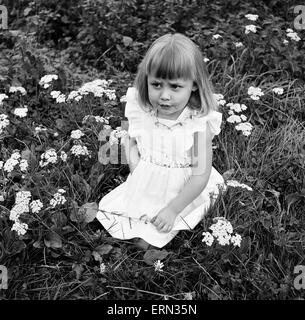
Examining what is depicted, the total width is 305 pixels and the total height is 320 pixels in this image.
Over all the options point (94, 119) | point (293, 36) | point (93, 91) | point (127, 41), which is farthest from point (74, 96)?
point (293, 36)

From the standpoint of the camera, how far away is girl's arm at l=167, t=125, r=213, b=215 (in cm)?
279

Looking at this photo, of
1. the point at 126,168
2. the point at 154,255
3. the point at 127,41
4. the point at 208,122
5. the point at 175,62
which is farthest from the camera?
the point at 127,41

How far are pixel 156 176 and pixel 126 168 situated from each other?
1.59ft

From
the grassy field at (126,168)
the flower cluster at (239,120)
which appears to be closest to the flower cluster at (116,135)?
the grassy field at (126,168)

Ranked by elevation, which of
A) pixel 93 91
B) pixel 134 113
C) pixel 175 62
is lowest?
pixel 93 91

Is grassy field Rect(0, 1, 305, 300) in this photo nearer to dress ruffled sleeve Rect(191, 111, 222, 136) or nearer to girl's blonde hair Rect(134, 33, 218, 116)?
dress ruffled sleeve Rect(191, 111, 222, 136)

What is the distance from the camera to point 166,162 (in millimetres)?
2875

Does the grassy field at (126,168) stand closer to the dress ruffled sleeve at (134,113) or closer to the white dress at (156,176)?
the white dress at (156,176)

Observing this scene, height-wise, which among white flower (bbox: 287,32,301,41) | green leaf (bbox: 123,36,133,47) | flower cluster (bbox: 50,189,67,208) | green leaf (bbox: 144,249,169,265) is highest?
white flower (bbox: 287,32,301,41)

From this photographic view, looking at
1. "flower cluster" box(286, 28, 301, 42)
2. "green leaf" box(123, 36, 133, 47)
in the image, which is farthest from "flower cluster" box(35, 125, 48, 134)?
"flower cluster" box(286, 28, 301, 42)

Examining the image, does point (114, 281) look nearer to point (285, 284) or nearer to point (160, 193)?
point (160, 193)

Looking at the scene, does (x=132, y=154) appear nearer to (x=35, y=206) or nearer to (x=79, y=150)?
(x=79, y=150)

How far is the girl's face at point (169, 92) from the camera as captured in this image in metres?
2.63
